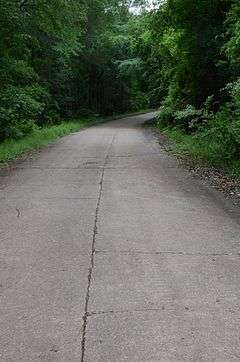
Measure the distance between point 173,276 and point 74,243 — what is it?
1.72 meters

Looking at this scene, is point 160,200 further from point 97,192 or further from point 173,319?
point 173,319

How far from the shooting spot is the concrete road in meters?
3.97

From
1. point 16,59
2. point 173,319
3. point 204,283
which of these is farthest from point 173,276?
point 16,59

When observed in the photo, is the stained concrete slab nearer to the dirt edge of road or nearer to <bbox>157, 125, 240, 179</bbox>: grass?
the dirt edge of road

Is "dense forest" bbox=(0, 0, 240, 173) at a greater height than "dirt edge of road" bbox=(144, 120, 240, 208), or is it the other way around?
"dense forest" bbox=(0, 0, 240, 173)

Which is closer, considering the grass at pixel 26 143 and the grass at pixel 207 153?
the grass at pixel 207 153

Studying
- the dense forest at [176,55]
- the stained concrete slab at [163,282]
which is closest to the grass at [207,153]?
the dense forest at [176,55]

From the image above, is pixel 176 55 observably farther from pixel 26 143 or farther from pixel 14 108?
pixel 26 143

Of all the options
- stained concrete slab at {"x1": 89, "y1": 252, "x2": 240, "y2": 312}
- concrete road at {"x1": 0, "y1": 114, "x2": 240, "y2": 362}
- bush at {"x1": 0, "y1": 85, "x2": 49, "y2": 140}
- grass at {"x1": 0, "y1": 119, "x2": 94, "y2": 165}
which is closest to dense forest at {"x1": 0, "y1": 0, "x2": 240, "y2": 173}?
bush at {"x1": 0, "y1": 85, "x2": 49, "y2": 140}

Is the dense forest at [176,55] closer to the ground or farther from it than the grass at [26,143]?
farther from it

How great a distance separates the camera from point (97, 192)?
10234 mm

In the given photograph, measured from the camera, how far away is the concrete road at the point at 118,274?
156 inches

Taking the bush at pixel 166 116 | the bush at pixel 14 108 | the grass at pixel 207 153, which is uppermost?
the bush at pixel 14 108

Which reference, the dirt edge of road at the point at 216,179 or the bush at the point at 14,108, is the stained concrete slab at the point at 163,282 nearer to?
the dirt edge of road at the point at 216,179
